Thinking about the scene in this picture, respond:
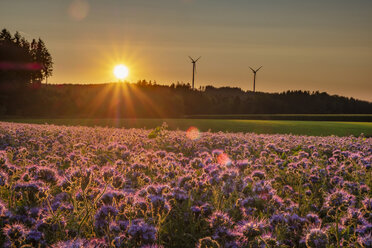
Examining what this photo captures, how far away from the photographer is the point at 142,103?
80500mm

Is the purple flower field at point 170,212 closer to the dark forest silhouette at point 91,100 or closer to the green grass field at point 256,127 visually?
the green grass field at point 256,127

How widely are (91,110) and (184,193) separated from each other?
74.1 meters

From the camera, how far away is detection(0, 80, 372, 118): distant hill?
2948 inches

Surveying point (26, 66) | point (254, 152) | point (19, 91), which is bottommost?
point (254, 152)

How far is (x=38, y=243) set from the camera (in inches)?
120

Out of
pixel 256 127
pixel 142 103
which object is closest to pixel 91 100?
pixel 142 103

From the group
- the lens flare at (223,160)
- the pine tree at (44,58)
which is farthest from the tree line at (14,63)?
the lens flare at (223,160)

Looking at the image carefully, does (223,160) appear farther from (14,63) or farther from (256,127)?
(14,63)

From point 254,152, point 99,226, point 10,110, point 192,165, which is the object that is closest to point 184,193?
point 99,226

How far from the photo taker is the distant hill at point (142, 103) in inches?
2948

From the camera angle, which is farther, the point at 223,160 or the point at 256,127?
the point at 256,127

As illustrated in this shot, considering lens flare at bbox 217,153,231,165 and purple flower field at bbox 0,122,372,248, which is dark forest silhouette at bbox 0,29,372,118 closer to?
lens flare at bbox 217,153,231,165

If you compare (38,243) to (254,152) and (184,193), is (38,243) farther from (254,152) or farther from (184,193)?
(254,152)

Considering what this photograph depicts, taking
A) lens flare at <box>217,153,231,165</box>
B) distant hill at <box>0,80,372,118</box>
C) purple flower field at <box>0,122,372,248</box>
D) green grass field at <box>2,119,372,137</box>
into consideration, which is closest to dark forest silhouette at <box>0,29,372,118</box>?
distant hill at <box>0,80,372,118</box>
